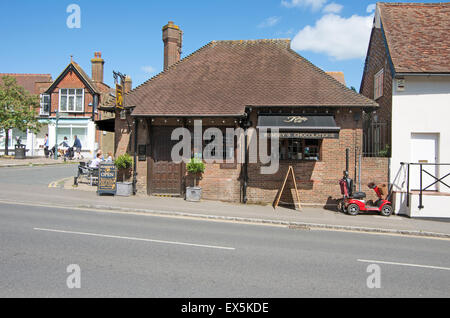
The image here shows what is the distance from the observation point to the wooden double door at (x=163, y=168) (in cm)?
1444

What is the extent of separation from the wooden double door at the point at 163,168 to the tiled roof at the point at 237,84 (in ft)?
3.95

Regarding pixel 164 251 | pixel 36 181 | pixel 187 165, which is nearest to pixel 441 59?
pixel 187 165

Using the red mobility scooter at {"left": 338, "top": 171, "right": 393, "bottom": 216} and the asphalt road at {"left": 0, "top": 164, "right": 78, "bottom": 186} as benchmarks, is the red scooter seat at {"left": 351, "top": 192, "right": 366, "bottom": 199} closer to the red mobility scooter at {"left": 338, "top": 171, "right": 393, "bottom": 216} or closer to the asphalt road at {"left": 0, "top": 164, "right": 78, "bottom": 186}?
the red mobility scooter at {"left": 338, "top": 171, "right": 393, "bottom": 216}

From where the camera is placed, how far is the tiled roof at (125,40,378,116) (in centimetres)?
1385

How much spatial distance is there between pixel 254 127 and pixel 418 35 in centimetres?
809

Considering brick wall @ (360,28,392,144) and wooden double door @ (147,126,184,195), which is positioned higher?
brick wall @ (360,28,392,144)

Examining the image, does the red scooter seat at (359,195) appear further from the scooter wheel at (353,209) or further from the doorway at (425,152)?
the doorway at (425,152)

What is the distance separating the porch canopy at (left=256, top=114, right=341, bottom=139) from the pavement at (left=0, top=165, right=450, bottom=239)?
273cm

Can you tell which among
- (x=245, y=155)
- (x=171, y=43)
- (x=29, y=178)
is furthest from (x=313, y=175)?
(x=29, y=178)

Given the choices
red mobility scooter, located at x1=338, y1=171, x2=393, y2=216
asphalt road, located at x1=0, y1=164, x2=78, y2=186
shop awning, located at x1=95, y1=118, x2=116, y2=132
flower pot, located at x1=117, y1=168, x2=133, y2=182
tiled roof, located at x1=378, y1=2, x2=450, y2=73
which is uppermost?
tiled roof, located at x1=378, y1=2, x2=450, y2=73

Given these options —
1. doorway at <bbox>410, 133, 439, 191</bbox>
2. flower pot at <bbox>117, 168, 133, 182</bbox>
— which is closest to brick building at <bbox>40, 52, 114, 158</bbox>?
flower pot at <bbox>117, 168, 133, 182</bbox>

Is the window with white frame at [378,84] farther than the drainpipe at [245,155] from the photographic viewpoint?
Yes

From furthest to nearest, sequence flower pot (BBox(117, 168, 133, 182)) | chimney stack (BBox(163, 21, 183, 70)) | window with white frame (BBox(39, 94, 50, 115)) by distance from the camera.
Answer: window with white frame (BBox(39, 94, 50, 115)) < chimney stack (BBox(163, 21, 183, 70)) < flower pot (BBox(117, 168, 133, 182))

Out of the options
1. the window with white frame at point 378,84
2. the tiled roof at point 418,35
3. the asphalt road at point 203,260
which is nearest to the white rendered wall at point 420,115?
the tiled roof at point 418,35
